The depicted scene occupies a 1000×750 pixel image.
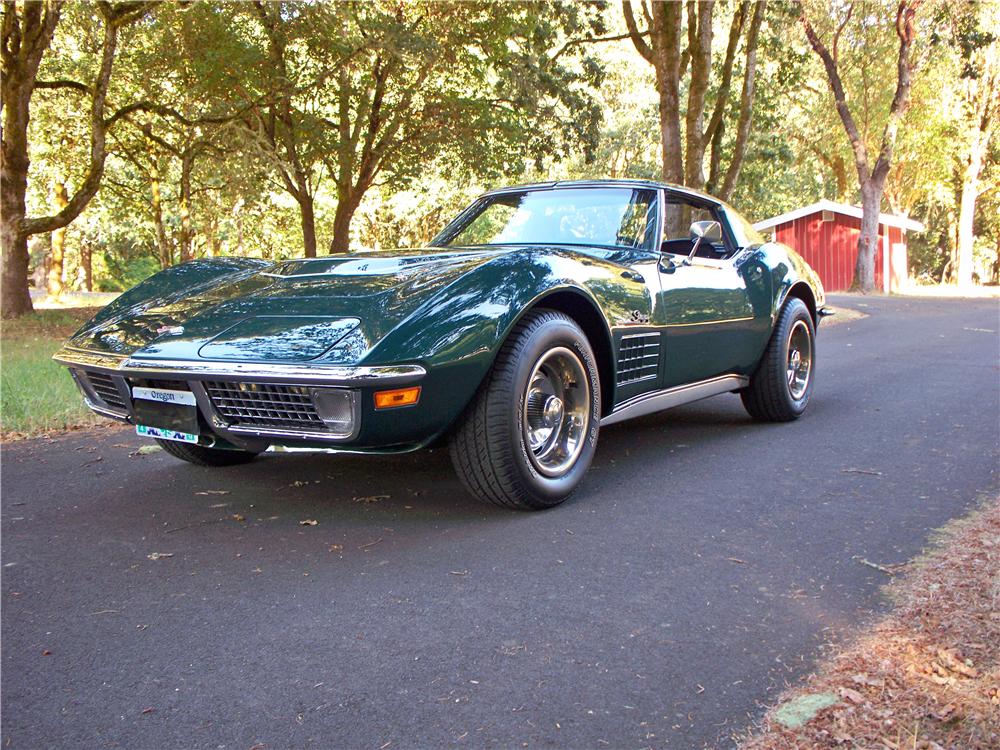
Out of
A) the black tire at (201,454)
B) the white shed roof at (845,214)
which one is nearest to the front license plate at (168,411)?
the black tire at (201,454)

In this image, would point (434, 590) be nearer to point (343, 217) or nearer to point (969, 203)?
point (343, 217)

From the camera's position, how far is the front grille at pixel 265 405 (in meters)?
3.15

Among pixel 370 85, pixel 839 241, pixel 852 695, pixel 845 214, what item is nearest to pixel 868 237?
pixel 845 214

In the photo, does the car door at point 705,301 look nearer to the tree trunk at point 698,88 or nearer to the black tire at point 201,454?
the black tire at point 201,454

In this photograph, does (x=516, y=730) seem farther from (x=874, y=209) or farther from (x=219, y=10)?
(x=874, y=209)

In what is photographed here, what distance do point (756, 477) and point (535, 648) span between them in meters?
2.20

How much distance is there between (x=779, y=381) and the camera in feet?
18.4

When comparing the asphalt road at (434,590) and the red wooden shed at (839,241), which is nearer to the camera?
the asphalt road at (434,590)

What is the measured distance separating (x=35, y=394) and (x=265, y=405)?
4.66m

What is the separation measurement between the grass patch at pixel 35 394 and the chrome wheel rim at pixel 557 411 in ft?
12.1

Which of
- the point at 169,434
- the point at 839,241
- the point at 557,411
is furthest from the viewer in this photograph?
the point at 839,241

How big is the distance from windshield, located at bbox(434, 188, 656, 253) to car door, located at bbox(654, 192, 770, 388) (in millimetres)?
187

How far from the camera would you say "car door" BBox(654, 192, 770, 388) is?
456 centimetres

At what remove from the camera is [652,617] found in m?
2.66
